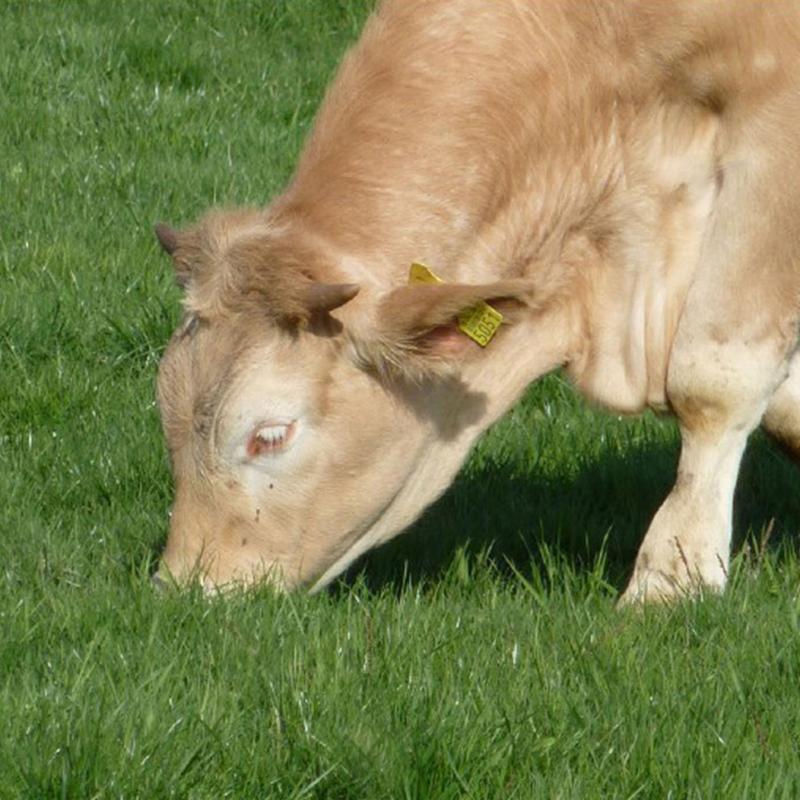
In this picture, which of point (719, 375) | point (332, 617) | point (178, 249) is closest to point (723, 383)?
point (719, 375)

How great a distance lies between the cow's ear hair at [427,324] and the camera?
486 cm

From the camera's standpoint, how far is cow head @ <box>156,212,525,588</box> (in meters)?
5.00

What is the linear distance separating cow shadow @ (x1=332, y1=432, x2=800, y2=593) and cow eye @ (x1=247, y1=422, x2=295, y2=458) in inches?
23.9

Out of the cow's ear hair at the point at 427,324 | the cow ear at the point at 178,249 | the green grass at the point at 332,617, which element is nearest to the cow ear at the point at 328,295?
the cow's ear hair at the point at 427,324

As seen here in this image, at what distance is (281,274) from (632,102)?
1.17 metres

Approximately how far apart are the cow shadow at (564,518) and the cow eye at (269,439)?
0.61 m

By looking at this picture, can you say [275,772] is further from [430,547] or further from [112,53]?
[112,53]

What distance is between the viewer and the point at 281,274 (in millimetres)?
4996

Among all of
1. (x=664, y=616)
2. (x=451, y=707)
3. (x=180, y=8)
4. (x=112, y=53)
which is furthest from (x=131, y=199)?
(x=451, y=707)

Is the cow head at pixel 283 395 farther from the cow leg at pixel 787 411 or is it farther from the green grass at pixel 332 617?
the cow leg at pixel 787 411

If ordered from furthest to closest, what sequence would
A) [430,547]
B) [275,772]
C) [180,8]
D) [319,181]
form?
[180,8] < [430,547] < [319,181] < [275,772]

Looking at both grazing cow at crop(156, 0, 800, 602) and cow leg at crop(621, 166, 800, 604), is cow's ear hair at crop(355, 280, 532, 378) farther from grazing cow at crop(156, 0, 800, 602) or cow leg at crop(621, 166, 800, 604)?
cow leg at crop(621, 166, 800, 604)

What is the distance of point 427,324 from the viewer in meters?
4.90

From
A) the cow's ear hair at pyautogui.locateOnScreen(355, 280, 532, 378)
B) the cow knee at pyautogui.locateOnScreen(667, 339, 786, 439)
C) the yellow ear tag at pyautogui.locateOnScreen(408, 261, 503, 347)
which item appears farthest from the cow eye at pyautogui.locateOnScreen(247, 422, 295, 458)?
the cow knee at pyautogui.locateOnScreen(667, 339, 786, 439)
